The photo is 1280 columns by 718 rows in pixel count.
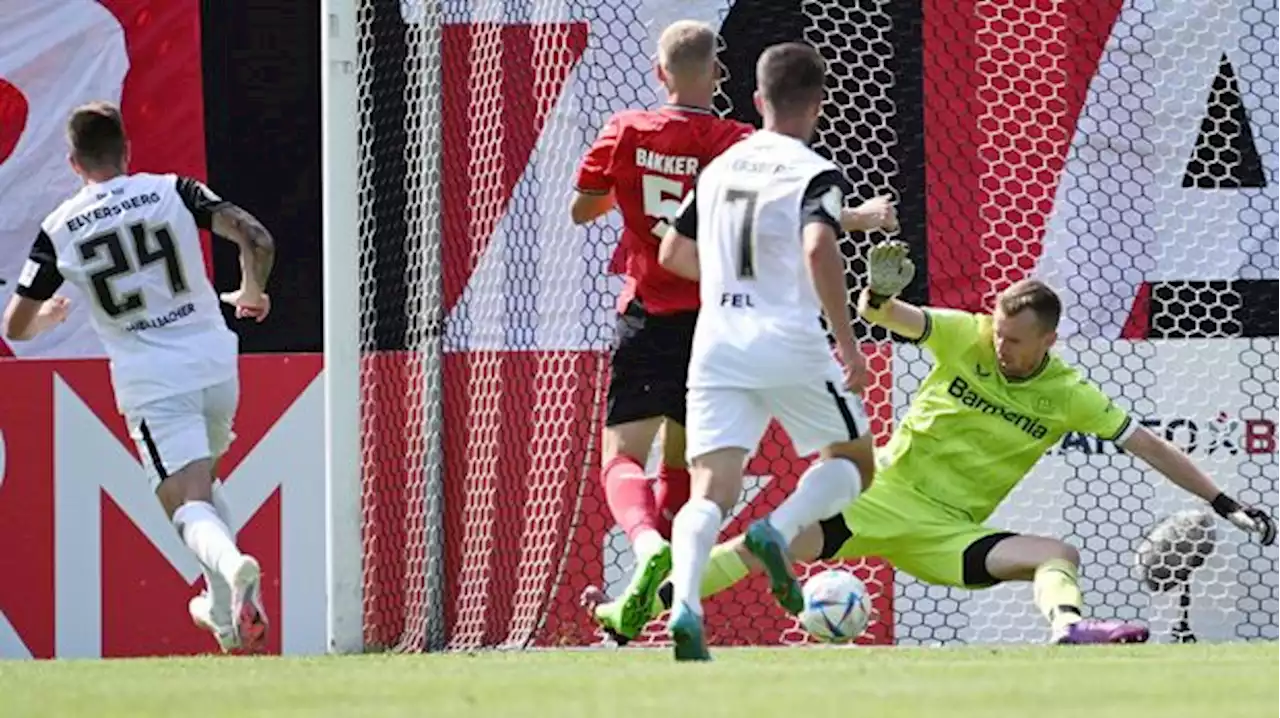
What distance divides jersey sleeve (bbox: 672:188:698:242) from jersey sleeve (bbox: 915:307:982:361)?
5.90 ft

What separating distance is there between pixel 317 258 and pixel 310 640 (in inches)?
62.3

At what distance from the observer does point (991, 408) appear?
372 inches

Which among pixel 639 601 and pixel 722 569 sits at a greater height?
pixel 639 601

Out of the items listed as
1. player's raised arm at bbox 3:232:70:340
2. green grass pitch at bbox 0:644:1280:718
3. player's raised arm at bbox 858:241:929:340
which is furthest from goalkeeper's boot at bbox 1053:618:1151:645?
player's raised arm at bbox 3:232:70:340

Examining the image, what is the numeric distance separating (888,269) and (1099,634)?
135 cm

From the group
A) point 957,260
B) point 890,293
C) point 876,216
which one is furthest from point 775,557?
point 957,260

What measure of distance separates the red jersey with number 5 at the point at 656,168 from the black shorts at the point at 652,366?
0.21ft

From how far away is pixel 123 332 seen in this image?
8.78m

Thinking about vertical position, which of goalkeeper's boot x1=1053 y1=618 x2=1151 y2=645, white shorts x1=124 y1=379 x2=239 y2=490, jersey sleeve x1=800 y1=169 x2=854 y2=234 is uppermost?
jersey sleeve x1=800 y1=169 x2=854 y2=234

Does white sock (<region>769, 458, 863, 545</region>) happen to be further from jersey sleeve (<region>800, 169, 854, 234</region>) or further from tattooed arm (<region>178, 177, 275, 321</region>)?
tattooed arm (<region>178, 177, 275, 321</region>)

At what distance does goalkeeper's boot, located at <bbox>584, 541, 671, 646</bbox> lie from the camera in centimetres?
804

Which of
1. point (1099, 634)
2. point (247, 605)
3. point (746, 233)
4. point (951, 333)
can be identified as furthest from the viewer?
point (951, 333)

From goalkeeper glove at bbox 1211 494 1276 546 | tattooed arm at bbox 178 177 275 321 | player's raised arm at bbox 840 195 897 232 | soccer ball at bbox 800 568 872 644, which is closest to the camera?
player's raised arm at bbox 840 195 897 232

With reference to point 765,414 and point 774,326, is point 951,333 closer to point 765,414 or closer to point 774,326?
point 765,414
